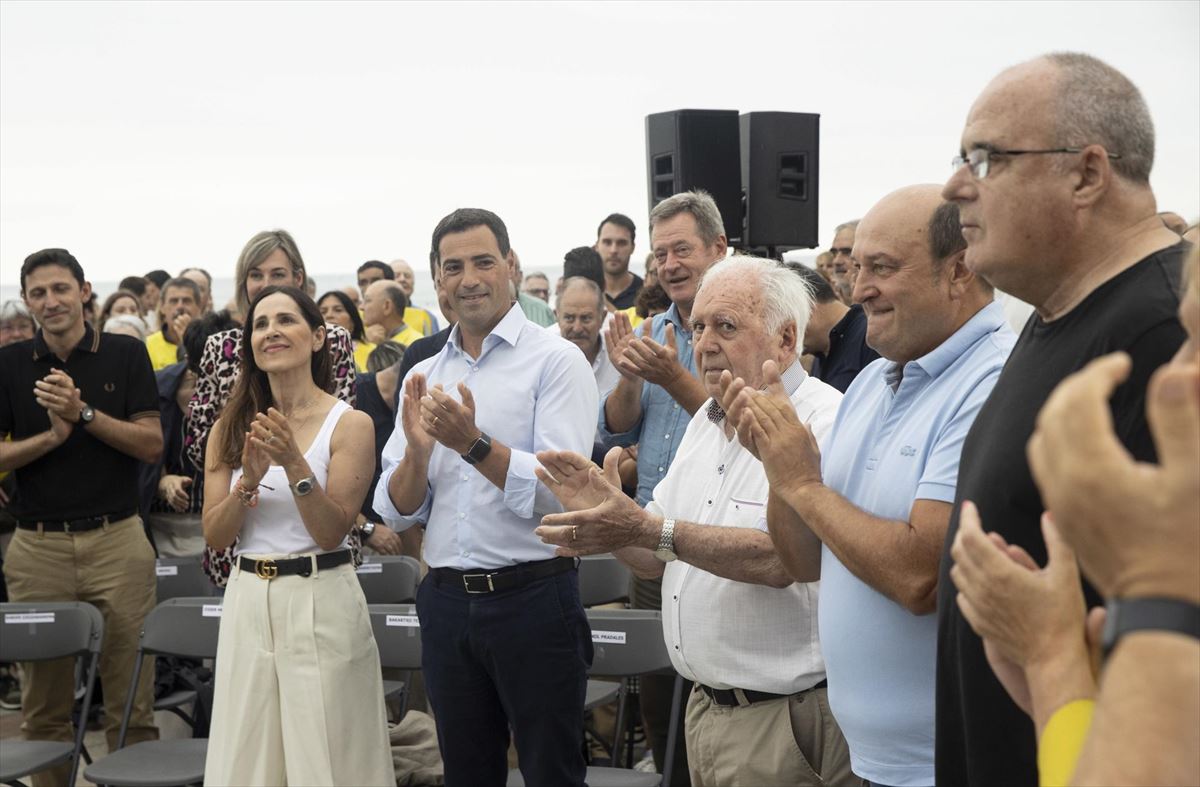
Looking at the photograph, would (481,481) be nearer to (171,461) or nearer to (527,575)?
(527,575)

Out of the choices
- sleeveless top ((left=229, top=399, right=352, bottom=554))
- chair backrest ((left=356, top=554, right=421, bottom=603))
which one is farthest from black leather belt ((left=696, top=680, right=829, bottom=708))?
chair backrest ((left=356, top=554, right=421, bottom=603))

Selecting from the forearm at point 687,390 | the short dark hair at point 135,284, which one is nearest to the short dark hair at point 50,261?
the forearm at point 687,390

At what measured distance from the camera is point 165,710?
452cm

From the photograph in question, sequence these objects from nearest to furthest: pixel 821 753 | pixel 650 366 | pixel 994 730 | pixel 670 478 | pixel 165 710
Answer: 1. pixel 994 730
2. pixel 821 753
3. pixel 670 478
4. pixel 650 366
5. pixel 165 710

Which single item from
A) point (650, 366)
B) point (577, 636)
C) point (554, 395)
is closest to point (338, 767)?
point (577, 636)

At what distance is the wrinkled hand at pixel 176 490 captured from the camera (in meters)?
5.27

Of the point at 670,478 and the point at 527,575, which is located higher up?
the point at 670,478

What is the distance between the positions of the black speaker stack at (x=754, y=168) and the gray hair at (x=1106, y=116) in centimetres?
330

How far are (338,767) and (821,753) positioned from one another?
1449 millimetres

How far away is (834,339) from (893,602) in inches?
90.6

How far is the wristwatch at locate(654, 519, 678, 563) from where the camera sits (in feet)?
8.06

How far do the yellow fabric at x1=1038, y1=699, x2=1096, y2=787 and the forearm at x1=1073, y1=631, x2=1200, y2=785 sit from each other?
0.13m

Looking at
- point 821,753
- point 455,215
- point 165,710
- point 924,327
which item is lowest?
point 165,710

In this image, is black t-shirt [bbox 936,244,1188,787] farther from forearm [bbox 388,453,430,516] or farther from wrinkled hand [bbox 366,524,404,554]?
wrinkled hand [bbox 366,524,404,554]
